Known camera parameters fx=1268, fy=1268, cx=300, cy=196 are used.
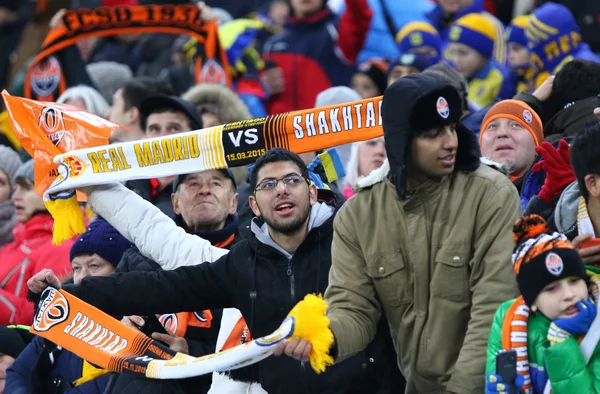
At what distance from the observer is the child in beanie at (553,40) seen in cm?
930

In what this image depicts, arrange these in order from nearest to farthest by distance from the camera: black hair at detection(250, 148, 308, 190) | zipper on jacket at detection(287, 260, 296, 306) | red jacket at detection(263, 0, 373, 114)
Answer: zipper on jacket at detection(287, 260, 296, 306), black hair at detection(250, 148, 308, 190), red jacket at detection(263, 0, 373, 114)

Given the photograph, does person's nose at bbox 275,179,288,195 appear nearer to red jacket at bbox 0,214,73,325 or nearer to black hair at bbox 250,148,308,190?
black hair at bbox 250,148,308,190

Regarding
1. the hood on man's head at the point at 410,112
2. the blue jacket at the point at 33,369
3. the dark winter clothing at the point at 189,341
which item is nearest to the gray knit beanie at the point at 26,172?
the blue jacket at the point at 33,369

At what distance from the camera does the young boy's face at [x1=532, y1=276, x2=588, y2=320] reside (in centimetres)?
474

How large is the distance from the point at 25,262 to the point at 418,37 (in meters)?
3.95

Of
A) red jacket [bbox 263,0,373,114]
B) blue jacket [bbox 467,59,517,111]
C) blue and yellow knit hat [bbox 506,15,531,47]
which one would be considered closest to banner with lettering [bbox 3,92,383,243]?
blue jacket [bbox 467,59,517,111]

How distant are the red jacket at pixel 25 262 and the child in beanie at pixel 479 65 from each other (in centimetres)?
346

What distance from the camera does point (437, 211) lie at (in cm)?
516

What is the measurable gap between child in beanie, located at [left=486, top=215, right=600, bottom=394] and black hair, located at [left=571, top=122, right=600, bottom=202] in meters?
0.37

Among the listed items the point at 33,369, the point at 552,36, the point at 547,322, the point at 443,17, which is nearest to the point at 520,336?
the point at 547,322

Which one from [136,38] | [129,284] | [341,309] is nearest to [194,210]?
[129,284]

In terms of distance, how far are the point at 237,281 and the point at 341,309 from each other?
0.92 meters

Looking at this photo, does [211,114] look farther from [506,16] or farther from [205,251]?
[506,16]

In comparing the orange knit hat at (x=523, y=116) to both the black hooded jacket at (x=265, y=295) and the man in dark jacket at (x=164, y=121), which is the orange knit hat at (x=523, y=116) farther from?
the man in dark jacket at (x=164, y=121)
